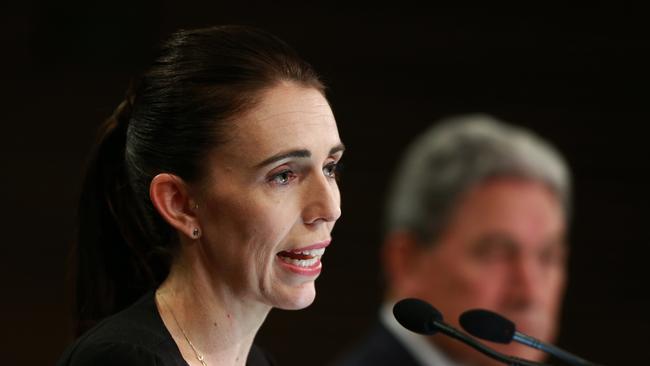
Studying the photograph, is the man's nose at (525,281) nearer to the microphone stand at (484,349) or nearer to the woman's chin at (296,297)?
the microphone stand at (484,349)

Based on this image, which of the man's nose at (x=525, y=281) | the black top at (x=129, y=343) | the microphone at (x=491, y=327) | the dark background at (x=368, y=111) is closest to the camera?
the black top at (x=129, y=343)

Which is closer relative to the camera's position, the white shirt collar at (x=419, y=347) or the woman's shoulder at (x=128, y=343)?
the woman's shoulder at (x=128, y=343)

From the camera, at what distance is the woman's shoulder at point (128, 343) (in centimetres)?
172

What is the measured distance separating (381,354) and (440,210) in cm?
54

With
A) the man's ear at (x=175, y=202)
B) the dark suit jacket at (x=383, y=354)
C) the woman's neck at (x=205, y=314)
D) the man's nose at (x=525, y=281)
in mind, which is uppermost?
the man's ear at (x=175, y=202)

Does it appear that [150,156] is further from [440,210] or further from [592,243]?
[592,243]

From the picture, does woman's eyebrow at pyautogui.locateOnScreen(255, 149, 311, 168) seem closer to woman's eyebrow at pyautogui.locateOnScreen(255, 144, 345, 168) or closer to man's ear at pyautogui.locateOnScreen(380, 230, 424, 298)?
woman's eyebrow at pyautogui.locateOnScreen(255, 144, 345, 168)

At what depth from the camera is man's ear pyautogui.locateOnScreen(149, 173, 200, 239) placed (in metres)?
1.82

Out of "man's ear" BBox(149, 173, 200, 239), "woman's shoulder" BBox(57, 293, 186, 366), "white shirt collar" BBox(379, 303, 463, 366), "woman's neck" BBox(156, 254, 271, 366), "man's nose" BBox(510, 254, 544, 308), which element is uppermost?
"man's ear" BBox(149, 173, 200, 239)

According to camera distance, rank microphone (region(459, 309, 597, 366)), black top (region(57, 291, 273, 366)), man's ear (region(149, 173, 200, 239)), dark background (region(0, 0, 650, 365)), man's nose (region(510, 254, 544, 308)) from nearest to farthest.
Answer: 1. black top (region(57, 291, 273, 366))
2. man's ear (region(149, 173, 200, 239))
3. microphone (region(459, 309, 597, 366))
4. man's nose (region(510, 254, 544, 308))
5. dark background (region(0, 0, 650, 365))

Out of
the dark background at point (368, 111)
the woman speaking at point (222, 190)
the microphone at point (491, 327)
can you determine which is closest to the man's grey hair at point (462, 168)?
the dark background at point (368, 111)

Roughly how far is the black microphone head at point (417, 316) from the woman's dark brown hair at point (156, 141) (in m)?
0.39

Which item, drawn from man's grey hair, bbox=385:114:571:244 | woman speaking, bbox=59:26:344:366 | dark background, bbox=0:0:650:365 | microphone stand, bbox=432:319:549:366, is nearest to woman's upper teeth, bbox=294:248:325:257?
woman speaking, bbox=59:26:344:366

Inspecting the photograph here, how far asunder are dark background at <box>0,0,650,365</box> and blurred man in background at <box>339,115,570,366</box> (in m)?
1.17
